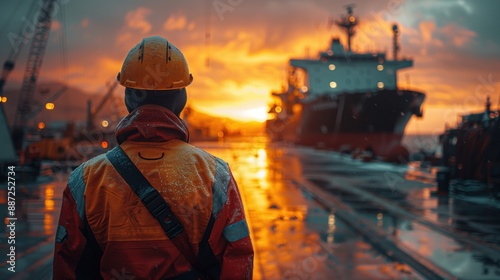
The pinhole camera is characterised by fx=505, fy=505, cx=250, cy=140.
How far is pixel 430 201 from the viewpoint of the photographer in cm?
1295

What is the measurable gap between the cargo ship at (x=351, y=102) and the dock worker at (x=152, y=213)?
26753mm

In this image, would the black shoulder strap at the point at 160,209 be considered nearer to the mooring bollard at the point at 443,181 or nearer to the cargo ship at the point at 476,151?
the cargo ship at the point at 476,151

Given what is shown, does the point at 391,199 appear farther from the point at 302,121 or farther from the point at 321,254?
the point at 302,121

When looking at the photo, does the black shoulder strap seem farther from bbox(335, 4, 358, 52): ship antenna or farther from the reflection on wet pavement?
bbox(335, 4, 358, 52): ship antenna

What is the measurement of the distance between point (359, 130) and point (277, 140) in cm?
3624

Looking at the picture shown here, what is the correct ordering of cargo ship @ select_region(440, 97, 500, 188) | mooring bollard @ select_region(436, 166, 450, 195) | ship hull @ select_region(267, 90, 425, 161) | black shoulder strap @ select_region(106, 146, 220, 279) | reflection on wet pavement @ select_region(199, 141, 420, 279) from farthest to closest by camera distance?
1. ship hull @ select_region(267, 90, 425, 161)
2. mooring bollard @ select_region(436, 166, 450, 195)
3. cargo ship @ select_region(440, 97, 500, 188)
4. reflection on wet pavement @ select_region(199, 141, 420, 279)
5. black shoulder strap @ select_region(106, 146, 220, 279)

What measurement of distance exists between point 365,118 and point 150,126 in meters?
37.5

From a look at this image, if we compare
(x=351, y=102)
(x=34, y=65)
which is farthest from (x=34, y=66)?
(x=351, y=102)

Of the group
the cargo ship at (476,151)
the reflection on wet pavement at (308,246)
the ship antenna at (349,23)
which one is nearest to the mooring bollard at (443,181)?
the cargo ship at (476,151)

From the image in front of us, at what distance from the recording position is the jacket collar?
2.07 metres

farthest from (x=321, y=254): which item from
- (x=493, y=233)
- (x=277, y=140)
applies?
(x=277, y=140)

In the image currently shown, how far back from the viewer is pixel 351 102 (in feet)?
132

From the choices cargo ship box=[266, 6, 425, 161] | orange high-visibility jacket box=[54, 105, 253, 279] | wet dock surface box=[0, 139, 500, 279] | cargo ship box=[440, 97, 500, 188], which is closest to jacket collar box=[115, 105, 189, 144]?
orange high-visibility jacket box=[54, 105, 253, 279]

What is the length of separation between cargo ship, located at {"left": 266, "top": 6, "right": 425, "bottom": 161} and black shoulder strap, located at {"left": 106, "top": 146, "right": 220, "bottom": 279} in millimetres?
26787
